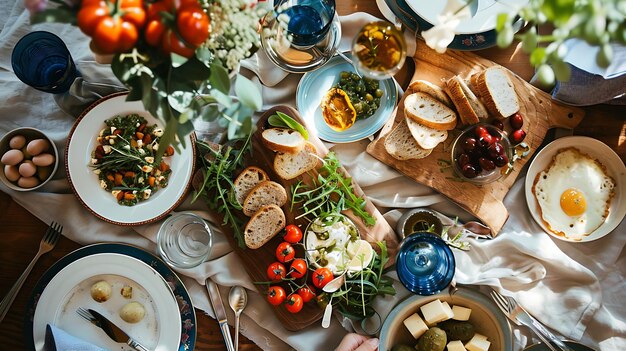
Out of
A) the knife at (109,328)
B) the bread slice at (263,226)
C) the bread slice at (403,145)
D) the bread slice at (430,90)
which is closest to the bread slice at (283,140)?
the bread slice at (263,226)

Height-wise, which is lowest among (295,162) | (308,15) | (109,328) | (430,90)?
(109,328)

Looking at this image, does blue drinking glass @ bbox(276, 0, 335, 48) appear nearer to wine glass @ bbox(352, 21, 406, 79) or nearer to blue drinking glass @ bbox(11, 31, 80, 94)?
wine glass @ bbox(352, 21, 406, 79)

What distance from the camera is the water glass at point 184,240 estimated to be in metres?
1.83

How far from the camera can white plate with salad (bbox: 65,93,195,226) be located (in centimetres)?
181

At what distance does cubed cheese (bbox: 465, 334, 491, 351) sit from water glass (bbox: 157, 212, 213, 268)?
886 millimetres

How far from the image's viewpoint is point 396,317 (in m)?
1.81

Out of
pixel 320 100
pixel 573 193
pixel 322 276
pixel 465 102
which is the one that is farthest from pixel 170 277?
pixel 573 193

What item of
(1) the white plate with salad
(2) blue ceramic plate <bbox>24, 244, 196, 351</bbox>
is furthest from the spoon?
(1) the white plate with salad

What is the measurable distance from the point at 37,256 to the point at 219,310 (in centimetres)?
61

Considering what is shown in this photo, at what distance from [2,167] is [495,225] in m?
1.59

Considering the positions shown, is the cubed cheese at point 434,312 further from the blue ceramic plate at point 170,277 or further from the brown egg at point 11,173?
the brown egg at point 11,173

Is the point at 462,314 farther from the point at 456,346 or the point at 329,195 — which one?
the point at 329,195

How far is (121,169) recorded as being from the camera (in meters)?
1.83

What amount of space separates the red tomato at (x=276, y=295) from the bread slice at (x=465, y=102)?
803mm
